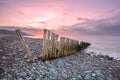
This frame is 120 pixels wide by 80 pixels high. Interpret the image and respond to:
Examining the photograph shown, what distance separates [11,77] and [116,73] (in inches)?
260

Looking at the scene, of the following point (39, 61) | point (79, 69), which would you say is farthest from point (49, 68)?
point (79, 69)

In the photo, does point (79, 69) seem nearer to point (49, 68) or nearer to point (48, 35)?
point (49, 68)

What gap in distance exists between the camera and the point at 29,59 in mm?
11656

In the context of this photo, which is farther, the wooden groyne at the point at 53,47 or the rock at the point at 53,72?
the wooden groyne at the point at 53,47

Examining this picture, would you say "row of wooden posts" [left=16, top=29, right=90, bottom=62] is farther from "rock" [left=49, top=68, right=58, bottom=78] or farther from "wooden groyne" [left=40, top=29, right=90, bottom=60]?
"rock" [left=49, top=68, right=58, bottom=78]

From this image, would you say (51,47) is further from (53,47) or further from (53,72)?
(53,72)

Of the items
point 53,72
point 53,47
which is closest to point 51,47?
point 53,47

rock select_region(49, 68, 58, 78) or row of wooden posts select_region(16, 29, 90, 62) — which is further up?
row of wooden posts select_region(16, 29, 90, 62)

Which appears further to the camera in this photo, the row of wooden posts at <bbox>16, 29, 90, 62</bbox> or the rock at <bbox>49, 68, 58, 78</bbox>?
the row of wooden posts at <bbox>16, 29, 90, 62</bbox>

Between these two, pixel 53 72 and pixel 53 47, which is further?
pixel 53 47

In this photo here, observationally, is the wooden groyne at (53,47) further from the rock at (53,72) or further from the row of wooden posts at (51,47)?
the rock at (53,72)

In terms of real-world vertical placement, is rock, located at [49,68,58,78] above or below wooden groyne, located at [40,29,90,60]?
below

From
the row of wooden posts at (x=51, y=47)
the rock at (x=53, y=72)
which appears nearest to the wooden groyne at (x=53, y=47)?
the row of wooden posts at (x=51, y=47)

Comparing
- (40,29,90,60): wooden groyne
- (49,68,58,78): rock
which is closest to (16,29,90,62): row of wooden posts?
(40,29,90,60): wooden groyne
